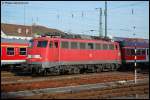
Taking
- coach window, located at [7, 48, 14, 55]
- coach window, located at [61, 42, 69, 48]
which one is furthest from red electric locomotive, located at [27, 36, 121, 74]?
coach window, located at [7, 48, 14, 55]

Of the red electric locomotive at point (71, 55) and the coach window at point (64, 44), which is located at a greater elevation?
the coach window at point (64, 44)

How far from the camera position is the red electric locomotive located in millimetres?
25922

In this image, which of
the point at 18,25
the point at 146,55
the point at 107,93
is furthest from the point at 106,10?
the point at 18,25

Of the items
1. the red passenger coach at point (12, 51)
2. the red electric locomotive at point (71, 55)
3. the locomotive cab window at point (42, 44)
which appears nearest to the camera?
the red electric locomotive at point (71, 55)

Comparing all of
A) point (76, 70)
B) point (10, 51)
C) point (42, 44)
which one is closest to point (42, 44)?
point (42, 44)

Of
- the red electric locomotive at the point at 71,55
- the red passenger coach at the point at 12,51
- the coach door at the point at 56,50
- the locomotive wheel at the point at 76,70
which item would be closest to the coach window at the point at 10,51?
the red passenger coach at the point at 12,51

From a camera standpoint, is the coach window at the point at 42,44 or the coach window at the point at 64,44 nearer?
the coach window at the point at 42,44

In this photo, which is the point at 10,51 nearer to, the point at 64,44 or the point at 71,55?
the point at 71,55

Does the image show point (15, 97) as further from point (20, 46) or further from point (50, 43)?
point (20, 46)

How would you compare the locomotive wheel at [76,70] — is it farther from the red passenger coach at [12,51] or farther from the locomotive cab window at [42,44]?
the red passenger coach at [12,51]

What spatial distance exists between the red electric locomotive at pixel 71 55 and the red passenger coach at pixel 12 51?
17.7 feet

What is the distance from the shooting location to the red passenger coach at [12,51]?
31953 mm

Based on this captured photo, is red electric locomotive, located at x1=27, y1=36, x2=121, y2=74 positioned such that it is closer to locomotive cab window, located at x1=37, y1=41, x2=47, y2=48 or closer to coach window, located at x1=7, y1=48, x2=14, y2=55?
locomotive cab window, located at x1=37, y1=41, x2=47, y2=48

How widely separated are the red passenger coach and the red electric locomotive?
540 cm
